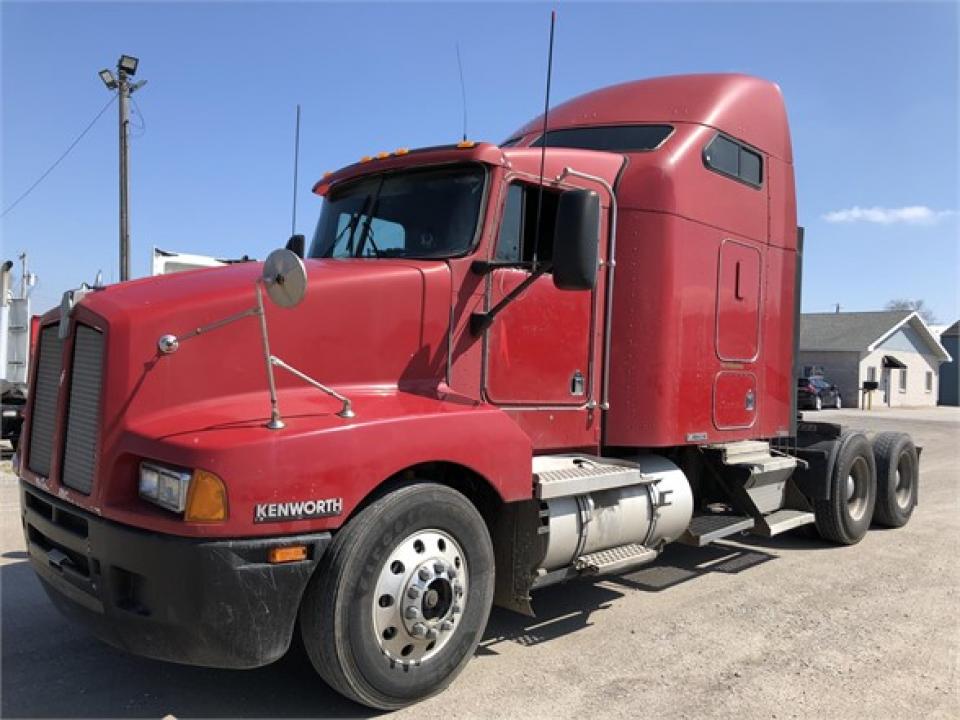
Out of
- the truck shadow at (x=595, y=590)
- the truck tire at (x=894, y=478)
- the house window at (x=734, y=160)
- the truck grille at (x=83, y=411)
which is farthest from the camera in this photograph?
the truck tire at (x=894, y=478)

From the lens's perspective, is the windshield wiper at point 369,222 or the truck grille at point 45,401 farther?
the windshield wiper at point 369,222

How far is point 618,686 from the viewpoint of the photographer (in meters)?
4.03

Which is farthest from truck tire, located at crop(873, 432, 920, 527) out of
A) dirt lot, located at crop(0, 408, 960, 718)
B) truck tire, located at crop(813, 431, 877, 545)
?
dirt lot, located at crop(0, 408, 960, 718)

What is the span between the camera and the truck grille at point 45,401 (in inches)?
155

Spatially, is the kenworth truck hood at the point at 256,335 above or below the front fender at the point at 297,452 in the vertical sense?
above

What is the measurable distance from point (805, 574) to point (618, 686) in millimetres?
3117

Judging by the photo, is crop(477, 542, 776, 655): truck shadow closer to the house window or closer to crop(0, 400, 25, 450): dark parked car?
the house window

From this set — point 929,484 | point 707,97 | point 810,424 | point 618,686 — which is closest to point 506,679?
point 618,686

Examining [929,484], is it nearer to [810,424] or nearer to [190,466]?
[810,424]

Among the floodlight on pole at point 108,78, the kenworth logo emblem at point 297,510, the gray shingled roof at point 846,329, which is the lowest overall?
the kenworth logo emblem at point 297,510

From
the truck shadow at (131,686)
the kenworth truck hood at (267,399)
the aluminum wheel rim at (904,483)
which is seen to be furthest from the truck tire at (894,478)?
the truck shadow at (131,686)

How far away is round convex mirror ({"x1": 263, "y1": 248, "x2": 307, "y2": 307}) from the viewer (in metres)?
3.37

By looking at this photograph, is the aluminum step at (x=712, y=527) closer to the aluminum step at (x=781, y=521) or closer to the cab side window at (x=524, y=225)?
the aluminum step at (x=781, y=521)

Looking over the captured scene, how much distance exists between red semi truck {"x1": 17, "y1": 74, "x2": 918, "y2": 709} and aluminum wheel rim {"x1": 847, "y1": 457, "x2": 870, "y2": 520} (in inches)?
61.9
